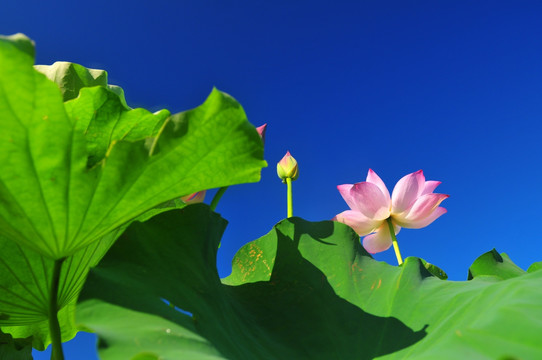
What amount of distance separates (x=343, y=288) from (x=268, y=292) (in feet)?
0.49

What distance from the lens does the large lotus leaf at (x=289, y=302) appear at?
1.52 feet

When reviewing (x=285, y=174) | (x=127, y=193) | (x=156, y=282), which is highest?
(x=285, y=174)

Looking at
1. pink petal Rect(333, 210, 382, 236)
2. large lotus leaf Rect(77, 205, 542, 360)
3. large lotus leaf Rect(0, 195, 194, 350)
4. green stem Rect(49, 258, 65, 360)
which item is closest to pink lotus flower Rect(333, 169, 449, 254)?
pink petal Rect(333, 210, 382, 236)

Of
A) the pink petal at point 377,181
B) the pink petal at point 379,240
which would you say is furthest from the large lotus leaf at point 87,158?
the pink petal at point 379,240

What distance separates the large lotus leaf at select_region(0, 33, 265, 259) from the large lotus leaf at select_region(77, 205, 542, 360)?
76 millimetres

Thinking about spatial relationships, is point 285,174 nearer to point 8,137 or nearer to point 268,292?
point 268,292

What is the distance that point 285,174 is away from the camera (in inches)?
46.3

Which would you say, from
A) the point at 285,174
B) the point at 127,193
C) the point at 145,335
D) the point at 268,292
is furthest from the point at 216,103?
the point at 285,174

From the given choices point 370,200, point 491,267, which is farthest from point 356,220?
point 491,267

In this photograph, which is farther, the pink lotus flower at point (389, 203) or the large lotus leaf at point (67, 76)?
the pink lotus flower at point (389, 203)

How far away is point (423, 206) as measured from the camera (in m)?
1.22

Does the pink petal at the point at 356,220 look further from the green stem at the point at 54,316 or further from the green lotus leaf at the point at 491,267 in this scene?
the green stem at the point at 54,316

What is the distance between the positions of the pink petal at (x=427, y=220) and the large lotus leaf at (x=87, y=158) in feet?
2.78

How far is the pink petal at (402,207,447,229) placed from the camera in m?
1.27
